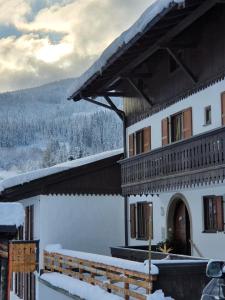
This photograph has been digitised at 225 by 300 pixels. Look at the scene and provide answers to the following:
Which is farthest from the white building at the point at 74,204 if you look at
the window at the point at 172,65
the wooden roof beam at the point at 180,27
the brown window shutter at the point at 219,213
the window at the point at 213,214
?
the brown window shutter at the point at 219,213

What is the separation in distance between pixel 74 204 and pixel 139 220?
2.54 metres

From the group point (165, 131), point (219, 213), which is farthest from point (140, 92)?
point (219, 213)

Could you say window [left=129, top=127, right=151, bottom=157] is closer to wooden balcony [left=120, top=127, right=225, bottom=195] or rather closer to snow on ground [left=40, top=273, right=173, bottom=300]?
wooden balcony [left=120, top=127, right=225, bottom=195]

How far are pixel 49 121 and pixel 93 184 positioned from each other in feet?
524

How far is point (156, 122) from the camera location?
18.2 m

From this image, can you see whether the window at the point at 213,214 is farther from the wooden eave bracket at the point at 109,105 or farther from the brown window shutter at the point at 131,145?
the wooden eave bracket at the point at 109,105

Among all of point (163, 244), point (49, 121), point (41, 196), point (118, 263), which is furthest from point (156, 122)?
point (49, 121)

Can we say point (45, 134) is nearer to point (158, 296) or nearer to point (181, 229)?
point (181, 229)

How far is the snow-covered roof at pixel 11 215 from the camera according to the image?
7.44 m

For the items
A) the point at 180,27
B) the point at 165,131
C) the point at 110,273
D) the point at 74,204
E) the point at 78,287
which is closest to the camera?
the point at 110,273

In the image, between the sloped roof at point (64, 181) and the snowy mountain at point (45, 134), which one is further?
the snowy mountain at point (45, 134)

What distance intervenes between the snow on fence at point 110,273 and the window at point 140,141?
4.71m

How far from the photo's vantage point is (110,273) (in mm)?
12773

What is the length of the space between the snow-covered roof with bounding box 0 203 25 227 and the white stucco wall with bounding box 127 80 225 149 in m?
7.23
